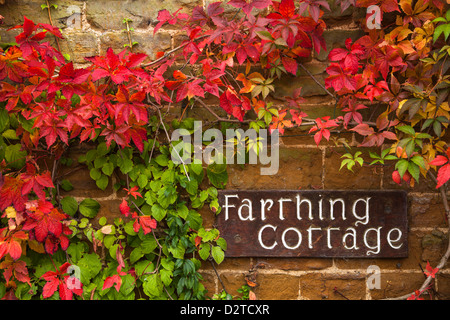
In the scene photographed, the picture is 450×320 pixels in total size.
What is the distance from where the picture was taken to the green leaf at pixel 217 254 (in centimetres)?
199

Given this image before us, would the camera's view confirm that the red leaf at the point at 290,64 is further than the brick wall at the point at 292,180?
No

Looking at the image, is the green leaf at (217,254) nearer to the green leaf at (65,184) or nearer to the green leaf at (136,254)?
the green leaf at (136,254)

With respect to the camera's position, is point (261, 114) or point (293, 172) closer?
point (261, 114)

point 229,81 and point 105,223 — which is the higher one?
point 229,81

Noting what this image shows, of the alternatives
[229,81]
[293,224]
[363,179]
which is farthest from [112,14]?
[363,179]

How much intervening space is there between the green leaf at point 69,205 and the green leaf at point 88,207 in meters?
0.03

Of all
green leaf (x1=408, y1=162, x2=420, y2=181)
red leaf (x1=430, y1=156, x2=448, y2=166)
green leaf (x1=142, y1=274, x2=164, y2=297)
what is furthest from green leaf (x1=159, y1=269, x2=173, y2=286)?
red leaf (x1=430, y1=156, x2=448, y2=166)

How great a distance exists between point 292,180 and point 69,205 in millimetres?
1228

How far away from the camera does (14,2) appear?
204 centimetres

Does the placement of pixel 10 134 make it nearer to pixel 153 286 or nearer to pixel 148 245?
pixel 148 245

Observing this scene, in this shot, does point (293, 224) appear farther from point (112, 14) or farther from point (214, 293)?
point (112, 14)

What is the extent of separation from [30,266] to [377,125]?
1.97 m

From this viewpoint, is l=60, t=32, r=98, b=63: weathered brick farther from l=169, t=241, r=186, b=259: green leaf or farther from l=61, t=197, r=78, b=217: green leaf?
l=169, t=241, r=186, b=259: green leaf

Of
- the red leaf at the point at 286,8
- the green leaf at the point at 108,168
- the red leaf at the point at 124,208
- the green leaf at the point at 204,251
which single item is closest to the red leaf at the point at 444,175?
the red leaf at the point at 286,8
